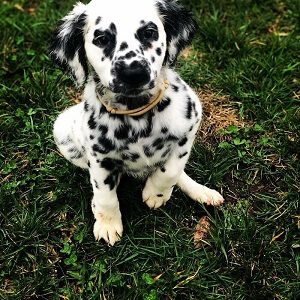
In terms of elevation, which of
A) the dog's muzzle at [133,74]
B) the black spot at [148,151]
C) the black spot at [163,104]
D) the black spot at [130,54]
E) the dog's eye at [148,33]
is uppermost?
the dog's eye at [148,33]

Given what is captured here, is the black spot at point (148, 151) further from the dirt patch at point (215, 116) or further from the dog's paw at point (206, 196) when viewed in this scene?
the dirt patch at point (215, 116)

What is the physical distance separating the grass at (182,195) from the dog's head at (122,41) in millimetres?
1031

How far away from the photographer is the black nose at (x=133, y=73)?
248 cm

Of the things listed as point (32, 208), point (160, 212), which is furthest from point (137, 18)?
point (32, 208)

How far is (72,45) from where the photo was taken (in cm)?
283

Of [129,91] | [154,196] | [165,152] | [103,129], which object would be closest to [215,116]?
[154,196]

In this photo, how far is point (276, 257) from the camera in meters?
3.19

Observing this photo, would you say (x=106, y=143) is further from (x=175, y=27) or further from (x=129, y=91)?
(x=175, y=27)

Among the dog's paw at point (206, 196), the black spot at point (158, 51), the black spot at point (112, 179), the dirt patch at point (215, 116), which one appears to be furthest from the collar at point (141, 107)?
the dirt patch at point (215, 116)

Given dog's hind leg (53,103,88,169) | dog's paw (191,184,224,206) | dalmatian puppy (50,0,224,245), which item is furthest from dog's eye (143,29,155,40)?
dog's paw (191,184,224,206)

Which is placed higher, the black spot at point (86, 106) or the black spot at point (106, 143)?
the black spot at point (86, 106)

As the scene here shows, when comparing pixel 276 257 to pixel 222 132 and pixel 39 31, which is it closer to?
pixel 222 132

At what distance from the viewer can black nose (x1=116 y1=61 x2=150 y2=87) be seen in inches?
97.7

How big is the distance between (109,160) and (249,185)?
44.4 inches
